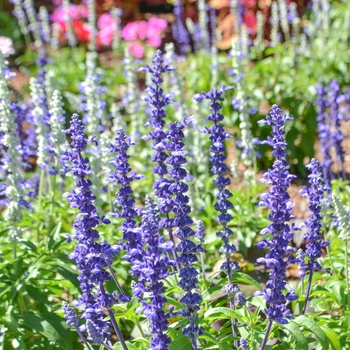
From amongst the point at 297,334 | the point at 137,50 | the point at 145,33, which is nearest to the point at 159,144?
the point at 297,334

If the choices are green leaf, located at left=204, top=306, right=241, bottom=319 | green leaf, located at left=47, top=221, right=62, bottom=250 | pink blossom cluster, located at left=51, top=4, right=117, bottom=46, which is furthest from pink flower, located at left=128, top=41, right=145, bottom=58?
green leaf, located at left=204, top=306, right=241, bottom=319

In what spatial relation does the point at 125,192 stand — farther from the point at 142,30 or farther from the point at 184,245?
the point at 142,30

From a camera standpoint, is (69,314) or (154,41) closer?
(69,314)

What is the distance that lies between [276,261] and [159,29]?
36.7ft

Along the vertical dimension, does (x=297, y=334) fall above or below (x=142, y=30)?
below

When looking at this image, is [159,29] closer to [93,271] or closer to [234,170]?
[234,170]

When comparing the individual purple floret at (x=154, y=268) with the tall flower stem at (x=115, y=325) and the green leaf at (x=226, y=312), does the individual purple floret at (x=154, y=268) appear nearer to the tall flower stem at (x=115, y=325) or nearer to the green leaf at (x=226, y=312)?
the tall flower stem at (x=115, y=325)

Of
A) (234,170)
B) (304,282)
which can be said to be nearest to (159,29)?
(234,170)

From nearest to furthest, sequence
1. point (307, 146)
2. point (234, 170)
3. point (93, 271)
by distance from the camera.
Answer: point (93, 271) → point (234, 170) → point (307, 146)

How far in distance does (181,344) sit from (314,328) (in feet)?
2.87

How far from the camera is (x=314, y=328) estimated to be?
14.6 ft

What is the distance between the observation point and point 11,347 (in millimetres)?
5500

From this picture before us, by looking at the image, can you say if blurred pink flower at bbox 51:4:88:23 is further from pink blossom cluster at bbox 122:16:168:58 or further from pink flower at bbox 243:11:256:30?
pink flower at bbox 243:11:256:30

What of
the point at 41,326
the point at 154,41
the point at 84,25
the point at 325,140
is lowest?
the point at 41,326
